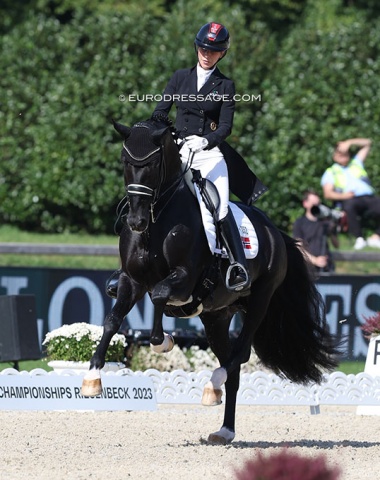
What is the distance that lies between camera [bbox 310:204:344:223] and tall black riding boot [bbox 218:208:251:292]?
8155 millimetres

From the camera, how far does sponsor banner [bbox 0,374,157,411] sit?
34.3 feet

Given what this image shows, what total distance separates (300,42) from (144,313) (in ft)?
31.6

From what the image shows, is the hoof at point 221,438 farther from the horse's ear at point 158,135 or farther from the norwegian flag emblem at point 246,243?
the horse's ear at point 158,135

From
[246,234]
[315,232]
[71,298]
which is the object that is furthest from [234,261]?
[315,232]

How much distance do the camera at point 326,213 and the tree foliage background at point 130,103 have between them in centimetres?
198

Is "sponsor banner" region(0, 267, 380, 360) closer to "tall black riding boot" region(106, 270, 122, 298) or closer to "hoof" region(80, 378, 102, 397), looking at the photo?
"tall black riding boot" region(106, 270, 122, 298)

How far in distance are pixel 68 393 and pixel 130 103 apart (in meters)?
10.7

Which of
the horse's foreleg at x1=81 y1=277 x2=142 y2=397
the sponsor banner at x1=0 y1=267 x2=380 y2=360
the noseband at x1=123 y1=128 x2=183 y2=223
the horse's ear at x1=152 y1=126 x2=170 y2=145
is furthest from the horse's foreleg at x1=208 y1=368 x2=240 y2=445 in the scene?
the sponsor banner at x1=0 y1=267 x2=380 y2=360

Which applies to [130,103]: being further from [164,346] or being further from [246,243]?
[164,346]

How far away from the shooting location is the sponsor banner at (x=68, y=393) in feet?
34.3

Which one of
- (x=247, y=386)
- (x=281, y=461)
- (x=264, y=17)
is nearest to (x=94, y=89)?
(x=264, y=17)

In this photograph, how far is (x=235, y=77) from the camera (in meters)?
20.8

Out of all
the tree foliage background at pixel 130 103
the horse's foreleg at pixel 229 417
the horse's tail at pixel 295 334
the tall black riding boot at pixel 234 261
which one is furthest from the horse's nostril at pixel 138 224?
the tree foliage background at pixel 130 103

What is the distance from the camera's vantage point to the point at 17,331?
11.9 m
